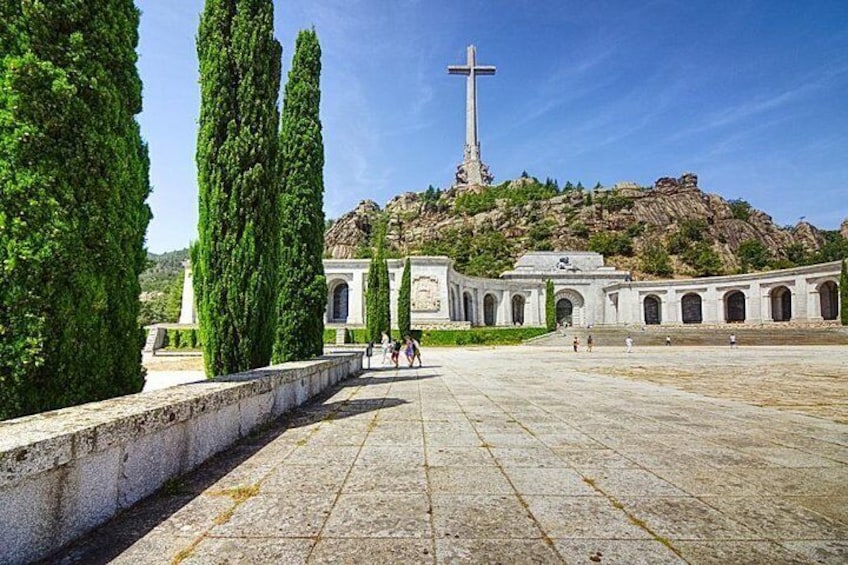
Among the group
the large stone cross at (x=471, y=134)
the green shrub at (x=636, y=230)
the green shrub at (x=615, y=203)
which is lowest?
the green shrub at (x=636, y=230)

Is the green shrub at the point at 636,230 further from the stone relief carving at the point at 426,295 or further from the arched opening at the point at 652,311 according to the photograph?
the stone relief carving at the point at 426,295

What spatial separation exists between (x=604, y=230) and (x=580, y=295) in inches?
1341

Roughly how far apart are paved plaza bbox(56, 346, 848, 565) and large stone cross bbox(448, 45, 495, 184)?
83852 mm

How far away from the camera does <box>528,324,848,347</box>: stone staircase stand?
109ft

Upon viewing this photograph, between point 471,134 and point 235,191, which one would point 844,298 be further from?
point 471,134

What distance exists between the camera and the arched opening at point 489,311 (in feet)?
184

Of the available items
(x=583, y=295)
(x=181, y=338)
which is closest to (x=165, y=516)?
(x=181, y=338)

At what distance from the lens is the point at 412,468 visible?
4051 millimetres

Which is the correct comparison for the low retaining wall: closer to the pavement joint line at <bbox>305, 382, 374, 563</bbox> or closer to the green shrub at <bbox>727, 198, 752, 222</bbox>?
the pavement joint line at <bbox>305, 382, 374, 563</bbox>

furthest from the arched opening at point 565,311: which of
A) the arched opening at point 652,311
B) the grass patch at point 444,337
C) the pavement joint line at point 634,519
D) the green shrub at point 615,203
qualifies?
the pavement joint line at point 634,519

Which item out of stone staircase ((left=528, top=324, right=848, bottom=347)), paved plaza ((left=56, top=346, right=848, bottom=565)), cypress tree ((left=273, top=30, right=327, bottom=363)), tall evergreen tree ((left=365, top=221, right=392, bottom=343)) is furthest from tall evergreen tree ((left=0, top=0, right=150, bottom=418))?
stone staircase ((left=528, top=324, right=848, bottom=347))

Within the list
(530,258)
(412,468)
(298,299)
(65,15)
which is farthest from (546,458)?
(530,258)

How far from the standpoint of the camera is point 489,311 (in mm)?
56781

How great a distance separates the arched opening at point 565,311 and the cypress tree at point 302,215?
49.9 m
